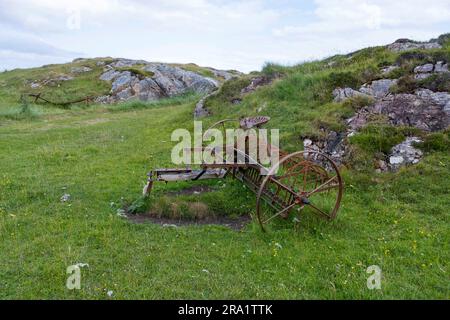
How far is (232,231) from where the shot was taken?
301 inches

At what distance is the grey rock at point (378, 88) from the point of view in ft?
40.9

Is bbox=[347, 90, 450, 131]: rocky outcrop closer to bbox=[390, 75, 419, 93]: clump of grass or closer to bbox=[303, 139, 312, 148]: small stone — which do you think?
bbox=[390, 75, 419, 93]: clump of grass

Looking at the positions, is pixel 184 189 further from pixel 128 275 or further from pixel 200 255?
pixel 128 275

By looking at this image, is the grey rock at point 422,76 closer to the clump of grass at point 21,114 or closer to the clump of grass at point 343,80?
the clump of grass at point 343,80

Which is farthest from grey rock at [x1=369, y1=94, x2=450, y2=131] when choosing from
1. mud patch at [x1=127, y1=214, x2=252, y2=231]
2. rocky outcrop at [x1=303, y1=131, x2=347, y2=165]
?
mud patch at [x1=127, y1=214, x2=252, y2=231]

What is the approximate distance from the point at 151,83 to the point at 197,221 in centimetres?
2827

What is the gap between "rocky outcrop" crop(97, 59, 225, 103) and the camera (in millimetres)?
33375

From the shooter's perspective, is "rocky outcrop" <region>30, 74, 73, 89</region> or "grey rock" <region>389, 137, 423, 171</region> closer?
"grey rock" <region>389, 137, 423, 171</region>

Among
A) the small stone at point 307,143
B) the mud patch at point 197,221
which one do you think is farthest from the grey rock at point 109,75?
the mud patch at point 197,221

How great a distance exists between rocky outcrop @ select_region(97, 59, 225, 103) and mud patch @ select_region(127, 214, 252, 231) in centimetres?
2577

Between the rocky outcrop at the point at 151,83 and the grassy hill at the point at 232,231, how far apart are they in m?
19.5

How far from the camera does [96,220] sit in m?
7.93

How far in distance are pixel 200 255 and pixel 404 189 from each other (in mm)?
5322

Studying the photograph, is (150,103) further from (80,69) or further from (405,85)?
(405,85)
